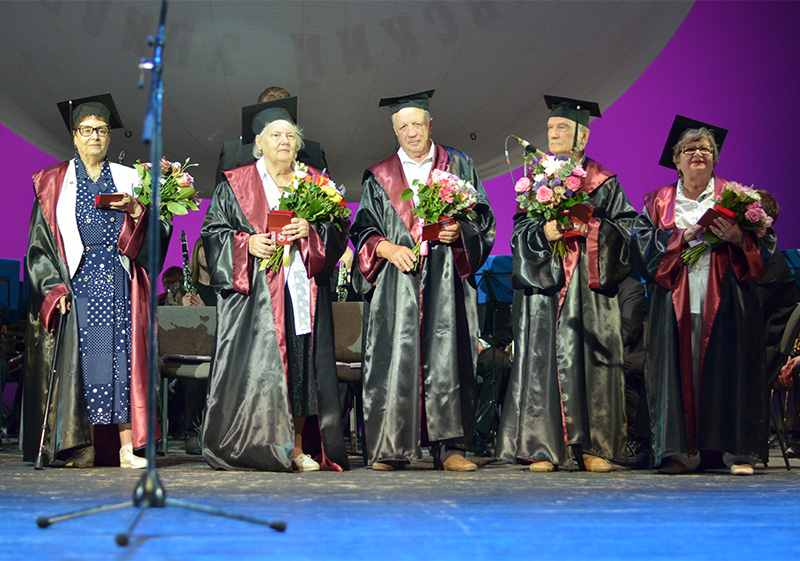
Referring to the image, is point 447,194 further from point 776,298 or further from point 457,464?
point 776,298

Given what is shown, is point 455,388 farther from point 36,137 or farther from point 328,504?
point 36,137

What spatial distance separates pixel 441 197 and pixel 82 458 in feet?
7.02

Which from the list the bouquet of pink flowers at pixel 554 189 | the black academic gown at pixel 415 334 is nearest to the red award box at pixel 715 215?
the bouquet of pink flowers at pixel 554 189

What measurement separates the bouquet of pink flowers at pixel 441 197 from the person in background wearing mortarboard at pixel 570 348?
1.42 ft

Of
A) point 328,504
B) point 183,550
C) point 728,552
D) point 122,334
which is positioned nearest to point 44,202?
point 122,334

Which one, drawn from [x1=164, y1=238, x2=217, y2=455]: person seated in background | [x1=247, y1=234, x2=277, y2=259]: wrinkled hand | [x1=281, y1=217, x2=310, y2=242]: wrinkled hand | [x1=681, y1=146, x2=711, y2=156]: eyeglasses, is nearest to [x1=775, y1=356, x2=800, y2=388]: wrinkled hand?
[x1=681, y1=146, x2=711, y2=156]: eyeglasses

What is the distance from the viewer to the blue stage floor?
2100 millimetres

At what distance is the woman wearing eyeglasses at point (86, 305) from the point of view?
14.5ft

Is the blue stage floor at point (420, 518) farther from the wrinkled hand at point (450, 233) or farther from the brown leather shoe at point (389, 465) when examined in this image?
the wrinkled hand at point (450, 233)

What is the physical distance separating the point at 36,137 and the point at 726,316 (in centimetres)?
530

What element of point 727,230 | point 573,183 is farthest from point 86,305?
point 727,230

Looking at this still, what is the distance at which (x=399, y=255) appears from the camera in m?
4.35

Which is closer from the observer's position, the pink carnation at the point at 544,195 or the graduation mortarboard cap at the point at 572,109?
the pink carnation at the point at 544,195

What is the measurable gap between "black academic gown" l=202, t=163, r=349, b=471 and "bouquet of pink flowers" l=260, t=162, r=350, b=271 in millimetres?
64
